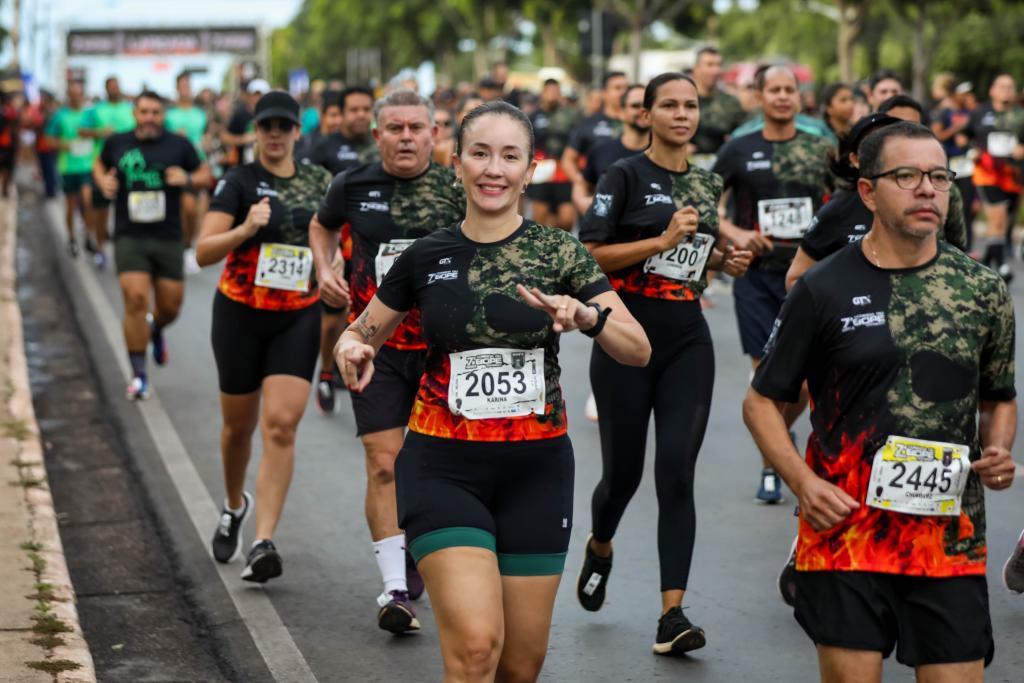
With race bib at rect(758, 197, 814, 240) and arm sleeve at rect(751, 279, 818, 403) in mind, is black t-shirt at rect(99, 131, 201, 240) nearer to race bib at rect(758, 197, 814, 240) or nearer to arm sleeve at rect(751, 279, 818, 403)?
race bib at rect(758, 197, 814, 240)

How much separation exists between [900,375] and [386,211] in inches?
122

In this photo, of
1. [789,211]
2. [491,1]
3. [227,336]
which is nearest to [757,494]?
[789,211]

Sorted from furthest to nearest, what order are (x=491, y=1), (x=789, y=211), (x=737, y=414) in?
1. (x=491, y=1)
2. (x=737, y=414)
3. (x=789, y=211)

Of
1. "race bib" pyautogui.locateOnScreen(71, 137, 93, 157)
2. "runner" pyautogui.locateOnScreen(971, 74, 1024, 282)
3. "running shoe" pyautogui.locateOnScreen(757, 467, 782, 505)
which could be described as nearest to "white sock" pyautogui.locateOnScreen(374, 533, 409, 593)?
"running shoe" pyautogui.locateOnScreen(757, 467, 782, 505)

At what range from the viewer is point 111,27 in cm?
4625

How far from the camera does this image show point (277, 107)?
7.83 metres

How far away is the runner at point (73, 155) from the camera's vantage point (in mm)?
22125

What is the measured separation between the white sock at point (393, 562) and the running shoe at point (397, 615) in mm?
31

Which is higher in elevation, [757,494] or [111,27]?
[111,27]

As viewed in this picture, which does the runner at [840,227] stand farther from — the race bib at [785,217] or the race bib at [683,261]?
the race bib at [785,217]

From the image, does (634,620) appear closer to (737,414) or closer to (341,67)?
(737,414)

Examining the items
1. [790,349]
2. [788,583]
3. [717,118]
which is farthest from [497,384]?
[717,118]

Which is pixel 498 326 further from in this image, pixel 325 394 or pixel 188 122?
pixel 188 122

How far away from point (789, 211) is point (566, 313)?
462 cm
